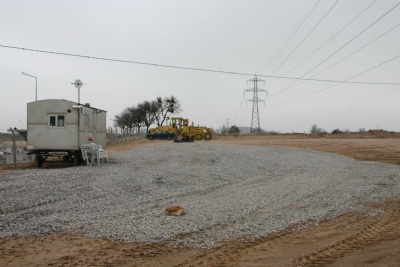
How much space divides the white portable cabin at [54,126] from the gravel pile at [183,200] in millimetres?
4004

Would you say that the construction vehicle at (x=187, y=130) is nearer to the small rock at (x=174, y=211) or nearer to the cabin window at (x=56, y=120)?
the cabin window at (x=56, y=120)

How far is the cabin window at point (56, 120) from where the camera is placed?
688 inches

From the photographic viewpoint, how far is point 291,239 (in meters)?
6.14

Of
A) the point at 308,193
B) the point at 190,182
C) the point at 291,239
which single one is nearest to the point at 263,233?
the point at 291,239

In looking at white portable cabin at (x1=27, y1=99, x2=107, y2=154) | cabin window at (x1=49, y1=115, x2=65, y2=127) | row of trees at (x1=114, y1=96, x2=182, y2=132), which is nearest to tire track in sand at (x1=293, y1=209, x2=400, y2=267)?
white portable cabin at (x1=27, y1=99, x2=107, y2=154)

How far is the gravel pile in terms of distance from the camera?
6.73 meters

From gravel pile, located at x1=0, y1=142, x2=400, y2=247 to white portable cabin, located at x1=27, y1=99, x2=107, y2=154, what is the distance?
13.1ft

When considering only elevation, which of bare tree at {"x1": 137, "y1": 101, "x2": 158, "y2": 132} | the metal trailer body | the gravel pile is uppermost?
bare tree at {"x1": 137, "y1": 101, "x2": 158, "y2": 132}

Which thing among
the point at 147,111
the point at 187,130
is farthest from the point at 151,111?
the point at 187,130

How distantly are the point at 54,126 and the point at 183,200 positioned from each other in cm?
1037

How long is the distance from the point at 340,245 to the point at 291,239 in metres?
0.76

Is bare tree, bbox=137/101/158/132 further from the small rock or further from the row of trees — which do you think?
the small rock

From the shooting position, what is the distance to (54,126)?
57.2ft

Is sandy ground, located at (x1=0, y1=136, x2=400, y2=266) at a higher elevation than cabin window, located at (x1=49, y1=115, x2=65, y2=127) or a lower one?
lower
